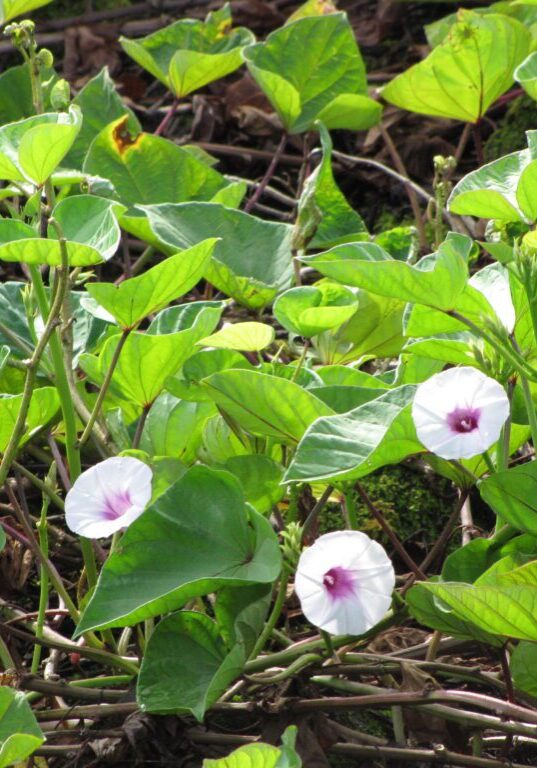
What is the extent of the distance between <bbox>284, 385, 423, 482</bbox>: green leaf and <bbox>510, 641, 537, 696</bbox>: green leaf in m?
0.18

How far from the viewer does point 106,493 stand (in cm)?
94

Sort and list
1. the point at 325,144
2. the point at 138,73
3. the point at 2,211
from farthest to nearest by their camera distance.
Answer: the point at 138,73 < the point at 2,211 < the point at 325,144

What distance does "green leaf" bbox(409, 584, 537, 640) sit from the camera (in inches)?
31.1

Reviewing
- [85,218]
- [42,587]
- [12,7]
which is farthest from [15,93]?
[42,587]

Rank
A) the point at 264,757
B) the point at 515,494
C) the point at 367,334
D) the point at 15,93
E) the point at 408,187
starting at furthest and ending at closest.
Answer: the point at 15,93 → the point at 408,187 → the point at 367,334 → the point at 515,494 → the point at 264,757

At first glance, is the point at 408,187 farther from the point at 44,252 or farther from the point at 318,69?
the point at 44,252

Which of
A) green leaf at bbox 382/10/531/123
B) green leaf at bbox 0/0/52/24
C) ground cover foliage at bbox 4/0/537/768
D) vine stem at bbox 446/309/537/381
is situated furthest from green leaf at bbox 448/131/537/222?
green leaf at bbox 0/0/52/24

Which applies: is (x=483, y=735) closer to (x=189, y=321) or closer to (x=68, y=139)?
(x=189, y=321)

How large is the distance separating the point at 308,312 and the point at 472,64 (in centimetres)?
70

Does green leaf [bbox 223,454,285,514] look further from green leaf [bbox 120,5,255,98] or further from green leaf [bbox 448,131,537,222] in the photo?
green leaf [bbox 120,5,255,98]

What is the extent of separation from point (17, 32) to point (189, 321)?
337 millimetres

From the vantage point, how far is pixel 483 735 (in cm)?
99

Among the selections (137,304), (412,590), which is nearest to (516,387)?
(412,590)

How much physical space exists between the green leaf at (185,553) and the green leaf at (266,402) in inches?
2.9
